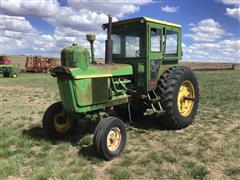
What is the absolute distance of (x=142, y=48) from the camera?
7.24 m

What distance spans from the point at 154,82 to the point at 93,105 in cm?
174

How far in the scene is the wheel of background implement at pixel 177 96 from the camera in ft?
23.8

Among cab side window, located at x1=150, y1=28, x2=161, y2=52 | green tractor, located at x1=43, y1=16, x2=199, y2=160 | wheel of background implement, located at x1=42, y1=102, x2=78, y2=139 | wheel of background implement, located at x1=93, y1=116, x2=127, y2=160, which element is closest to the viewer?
wheel of background implement, located at x1=93, y1=116, x2=127, y2=160

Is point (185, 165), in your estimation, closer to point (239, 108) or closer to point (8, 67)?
point (239, 108)

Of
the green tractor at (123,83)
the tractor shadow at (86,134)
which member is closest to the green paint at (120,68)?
the green tractor at (123,83)

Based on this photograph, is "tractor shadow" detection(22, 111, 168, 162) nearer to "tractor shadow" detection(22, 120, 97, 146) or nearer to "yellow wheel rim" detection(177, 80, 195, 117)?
"tractor shadow" detection(22, 120, 97, 146)

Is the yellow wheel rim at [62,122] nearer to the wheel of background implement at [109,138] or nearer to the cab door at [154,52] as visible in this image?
the wheel of background implement at [109,138]

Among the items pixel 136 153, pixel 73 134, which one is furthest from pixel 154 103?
pixel 73 134

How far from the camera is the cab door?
7.20m

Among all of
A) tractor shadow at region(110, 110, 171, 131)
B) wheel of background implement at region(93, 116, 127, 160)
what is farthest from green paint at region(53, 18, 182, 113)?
tractor shadow at region(110, 110, 171, 131)

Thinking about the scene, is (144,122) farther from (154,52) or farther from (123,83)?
(154,52)

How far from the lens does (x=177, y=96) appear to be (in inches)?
293

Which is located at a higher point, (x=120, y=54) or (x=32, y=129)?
(x=120, y=54)

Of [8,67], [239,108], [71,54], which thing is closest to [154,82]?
[71,54]
